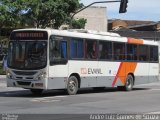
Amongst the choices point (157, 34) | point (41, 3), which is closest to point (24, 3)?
point (41, 3)

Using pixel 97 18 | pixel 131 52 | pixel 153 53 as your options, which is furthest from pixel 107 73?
pixel 97 18

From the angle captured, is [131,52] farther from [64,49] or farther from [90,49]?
[64,49]

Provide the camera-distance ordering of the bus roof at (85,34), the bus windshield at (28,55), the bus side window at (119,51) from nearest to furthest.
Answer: the bus windshield at (28,55) < the bus roof at (85,34) < the bus side window at (119,51)

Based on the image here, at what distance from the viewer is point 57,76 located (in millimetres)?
23016

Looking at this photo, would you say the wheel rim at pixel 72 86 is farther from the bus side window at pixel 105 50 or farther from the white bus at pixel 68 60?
the bus side window at pixel 105 50

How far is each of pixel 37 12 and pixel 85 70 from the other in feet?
101

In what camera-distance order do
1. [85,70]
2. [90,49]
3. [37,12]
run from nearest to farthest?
[85,70], [90,49], [37,12]

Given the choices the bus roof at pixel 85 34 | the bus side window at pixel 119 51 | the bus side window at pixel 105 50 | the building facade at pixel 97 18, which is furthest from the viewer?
the building facade at pixel 97 18

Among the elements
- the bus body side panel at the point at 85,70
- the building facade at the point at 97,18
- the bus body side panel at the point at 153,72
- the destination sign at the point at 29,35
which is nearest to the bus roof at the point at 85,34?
the destination sign at the point at 29,35

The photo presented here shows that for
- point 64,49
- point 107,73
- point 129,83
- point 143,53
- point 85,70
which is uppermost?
point 64,49

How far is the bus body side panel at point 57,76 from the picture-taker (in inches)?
891

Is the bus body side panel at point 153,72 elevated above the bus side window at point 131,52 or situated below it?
below

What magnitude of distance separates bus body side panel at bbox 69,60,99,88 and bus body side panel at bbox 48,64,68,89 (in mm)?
483

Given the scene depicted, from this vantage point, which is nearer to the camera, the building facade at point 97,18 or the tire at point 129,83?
the tire at point 129,83
